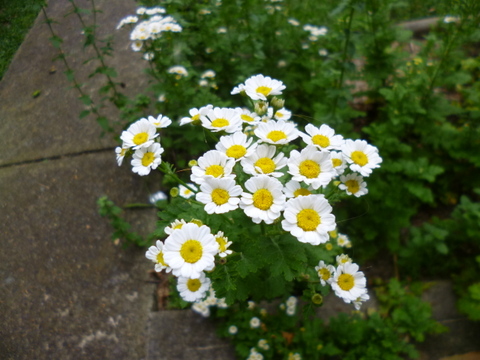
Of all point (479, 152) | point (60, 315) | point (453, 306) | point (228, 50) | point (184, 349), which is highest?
point (228, 50)

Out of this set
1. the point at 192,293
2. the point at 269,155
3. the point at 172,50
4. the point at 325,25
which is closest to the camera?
the point at 269,155

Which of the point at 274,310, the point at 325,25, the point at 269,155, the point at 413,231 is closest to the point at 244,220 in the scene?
the point at 269,155

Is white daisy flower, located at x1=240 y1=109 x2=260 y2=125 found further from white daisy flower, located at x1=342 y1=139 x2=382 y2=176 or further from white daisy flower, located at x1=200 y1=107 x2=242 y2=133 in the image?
white daisy flower, located at x1=342 y1=139 x2=382 y2=176

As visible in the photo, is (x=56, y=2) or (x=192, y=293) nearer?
(x=192, y=293)

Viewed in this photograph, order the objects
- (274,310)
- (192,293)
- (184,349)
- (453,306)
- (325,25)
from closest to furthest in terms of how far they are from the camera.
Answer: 1. (192,293)
2. (184,349)
3. (274,310)
4. (453,306)
5. (325,25)

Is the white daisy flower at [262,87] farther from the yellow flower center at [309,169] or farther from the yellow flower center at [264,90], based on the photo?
the yellow flower center at [309,169]

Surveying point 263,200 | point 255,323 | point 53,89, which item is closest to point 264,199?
point 263,200

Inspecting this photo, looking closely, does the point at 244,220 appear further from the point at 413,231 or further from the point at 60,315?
the point at 413,231

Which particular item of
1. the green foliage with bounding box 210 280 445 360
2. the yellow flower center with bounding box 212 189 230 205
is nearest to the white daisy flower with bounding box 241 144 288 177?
the yellow flower center with bounding box 212 189 230 205

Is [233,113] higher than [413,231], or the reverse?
[233,113]
